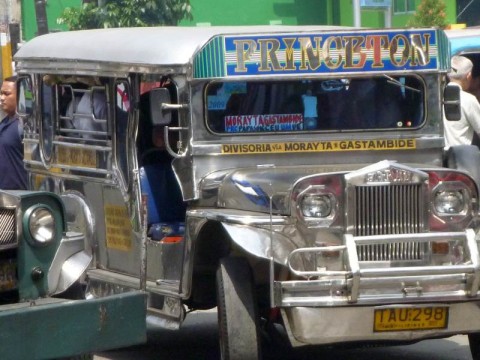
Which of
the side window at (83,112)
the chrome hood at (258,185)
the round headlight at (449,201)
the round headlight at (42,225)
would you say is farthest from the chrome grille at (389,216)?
the side window at (83,112)

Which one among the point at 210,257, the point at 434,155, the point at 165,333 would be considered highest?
the point at 434,155

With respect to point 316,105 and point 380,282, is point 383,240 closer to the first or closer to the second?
point 380,282

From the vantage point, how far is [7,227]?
5410 mm

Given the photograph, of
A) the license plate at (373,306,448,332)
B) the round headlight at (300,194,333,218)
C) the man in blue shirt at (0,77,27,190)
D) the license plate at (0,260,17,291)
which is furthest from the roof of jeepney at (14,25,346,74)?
the license plate at (0,260,17,291)

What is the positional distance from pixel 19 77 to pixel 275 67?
2879 millimetres

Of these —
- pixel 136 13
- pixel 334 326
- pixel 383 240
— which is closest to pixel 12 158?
pixel 334 326

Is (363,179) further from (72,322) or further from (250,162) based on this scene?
(72,322)

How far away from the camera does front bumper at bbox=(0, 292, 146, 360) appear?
4.87m

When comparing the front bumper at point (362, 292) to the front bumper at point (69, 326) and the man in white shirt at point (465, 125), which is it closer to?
the front bumper at point (69, 326)

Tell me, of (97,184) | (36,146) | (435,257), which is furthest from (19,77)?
(435,257)

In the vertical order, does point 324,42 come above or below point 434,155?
above

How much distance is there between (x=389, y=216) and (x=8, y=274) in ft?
Answer: 6.98

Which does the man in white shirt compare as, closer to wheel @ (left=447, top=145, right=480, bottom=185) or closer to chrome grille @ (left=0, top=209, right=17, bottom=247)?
wheel @ (left=447, top=145, right=480, bottom=185)

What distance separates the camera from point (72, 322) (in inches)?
199
